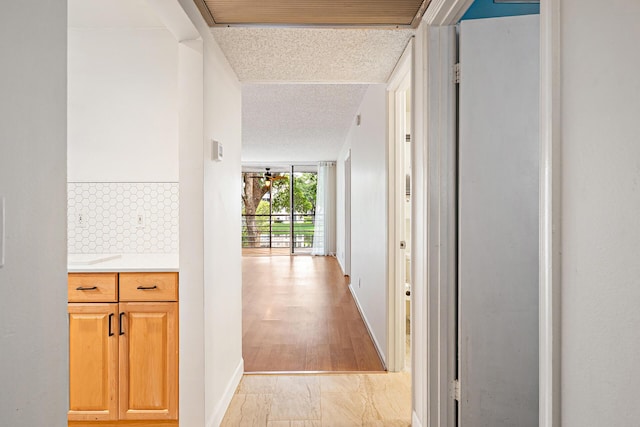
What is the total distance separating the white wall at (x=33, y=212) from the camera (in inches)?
31.4

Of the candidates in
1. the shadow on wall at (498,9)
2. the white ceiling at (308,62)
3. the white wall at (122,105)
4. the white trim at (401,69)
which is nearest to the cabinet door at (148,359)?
the white wall at (122,105)

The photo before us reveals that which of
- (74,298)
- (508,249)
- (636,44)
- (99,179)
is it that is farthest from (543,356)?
(99,179)

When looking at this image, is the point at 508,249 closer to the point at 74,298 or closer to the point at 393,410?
the point at 393,410

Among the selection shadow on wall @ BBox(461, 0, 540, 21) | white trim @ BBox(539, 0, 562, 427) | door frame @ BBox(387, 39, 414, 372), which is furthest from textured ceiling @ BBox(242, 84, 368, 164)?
white trim @ BBox(539, 0, 562, 427)

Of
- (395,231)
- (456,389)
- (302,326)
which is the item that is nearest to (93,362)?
(456,389)

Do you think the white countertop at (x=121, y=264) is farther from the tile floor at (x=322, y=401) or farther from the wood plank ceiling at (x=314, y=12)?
the wood plank ceiling at (x=314, y=12)

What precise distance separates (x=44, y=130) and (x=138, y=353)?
158cm

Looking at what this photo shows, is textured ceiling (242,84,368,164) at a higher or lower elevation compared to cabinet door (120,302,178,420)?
higher

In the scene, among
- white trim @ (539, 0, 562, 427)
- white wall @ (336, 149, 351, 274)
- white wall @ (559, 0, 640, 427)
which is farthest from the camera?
white wall @ (336, 149, 351, 274)

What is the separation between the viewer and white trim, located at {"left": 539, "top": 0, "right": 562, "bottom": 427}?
92cm

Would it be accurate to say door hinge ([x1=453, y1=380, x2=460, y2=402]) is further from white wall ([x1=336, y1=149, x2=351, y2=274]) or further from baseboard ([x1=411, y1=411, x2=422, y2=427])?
white wall ([x1=336, y1=149, x2=351, y2=274])

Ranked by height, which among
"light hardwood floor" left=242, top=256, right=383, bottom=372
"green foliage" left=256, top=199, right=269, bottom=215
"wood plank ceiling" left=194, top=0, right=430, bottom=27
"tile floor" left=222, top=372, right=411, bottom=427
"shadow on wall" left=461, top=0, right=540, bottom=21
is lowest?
"tile floor" left=222, top=372, right=411, bottom=427

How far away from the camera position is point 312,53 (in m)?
2.47

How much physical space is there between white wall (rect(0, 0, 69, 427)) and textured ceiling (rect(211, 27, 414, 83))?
4.66 feet
